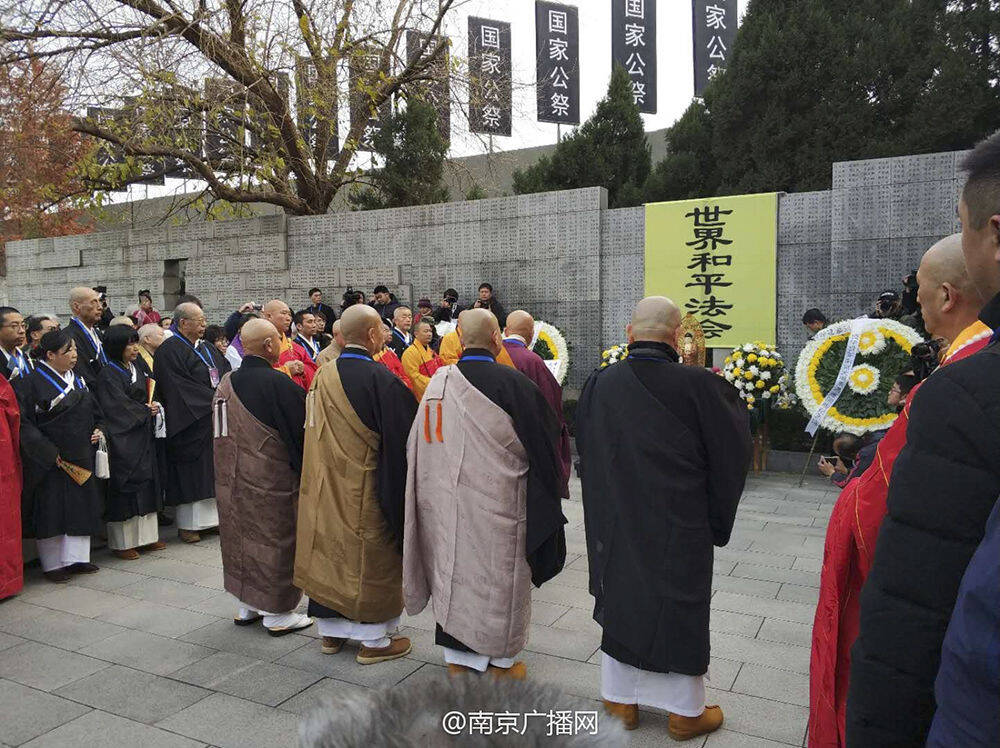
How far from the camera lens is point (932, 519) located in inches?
45.8

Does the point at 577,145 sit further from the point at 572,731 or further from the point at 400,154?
the point at 572,731

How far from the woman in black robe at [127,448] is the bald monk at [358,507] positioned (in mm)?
2414

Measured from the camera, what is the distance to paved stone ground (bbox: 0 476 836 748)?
3033 millimetres

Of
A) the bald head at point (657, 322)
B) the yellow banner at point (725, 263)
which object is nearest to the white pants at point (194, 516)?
the bald head at point (657, 322)

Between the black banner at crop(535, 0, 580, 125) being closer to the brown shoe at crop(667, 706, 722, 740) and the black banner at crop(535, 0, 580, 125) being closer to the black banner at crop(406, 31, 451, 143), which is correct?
the black banner at crop(406, 31, 451, 143)

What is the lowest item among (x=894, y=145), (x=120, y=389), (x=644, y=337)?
(x=120, y=389)

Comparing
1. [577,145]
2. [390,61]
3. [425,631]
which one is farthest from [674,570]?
[577,145]

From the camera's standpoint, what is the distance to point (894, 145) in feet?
39.0

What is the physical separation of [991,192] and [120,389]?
557 centimetres

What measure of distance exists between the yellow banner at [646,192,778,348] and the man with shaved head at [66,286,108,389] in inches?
247

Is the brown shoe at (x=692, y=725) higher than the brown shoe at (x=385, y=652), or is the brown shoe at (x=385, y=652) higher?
the brown shoe at (x=692, y=725)

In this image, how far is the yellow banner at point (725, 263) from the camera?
8758 mm

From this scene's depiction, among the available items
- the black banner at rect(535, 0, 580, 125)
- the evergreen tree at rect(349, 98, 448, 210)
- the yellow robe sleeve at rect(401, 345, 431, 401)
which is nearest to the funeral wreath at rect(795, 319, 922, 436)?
the yellow robe sleeve at rect(401, 345, 431, 401)

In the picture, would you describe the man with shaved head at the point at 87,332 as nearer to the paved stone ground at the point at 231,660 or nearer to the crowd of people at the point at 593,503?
the crowd of people at the point at 593,503
